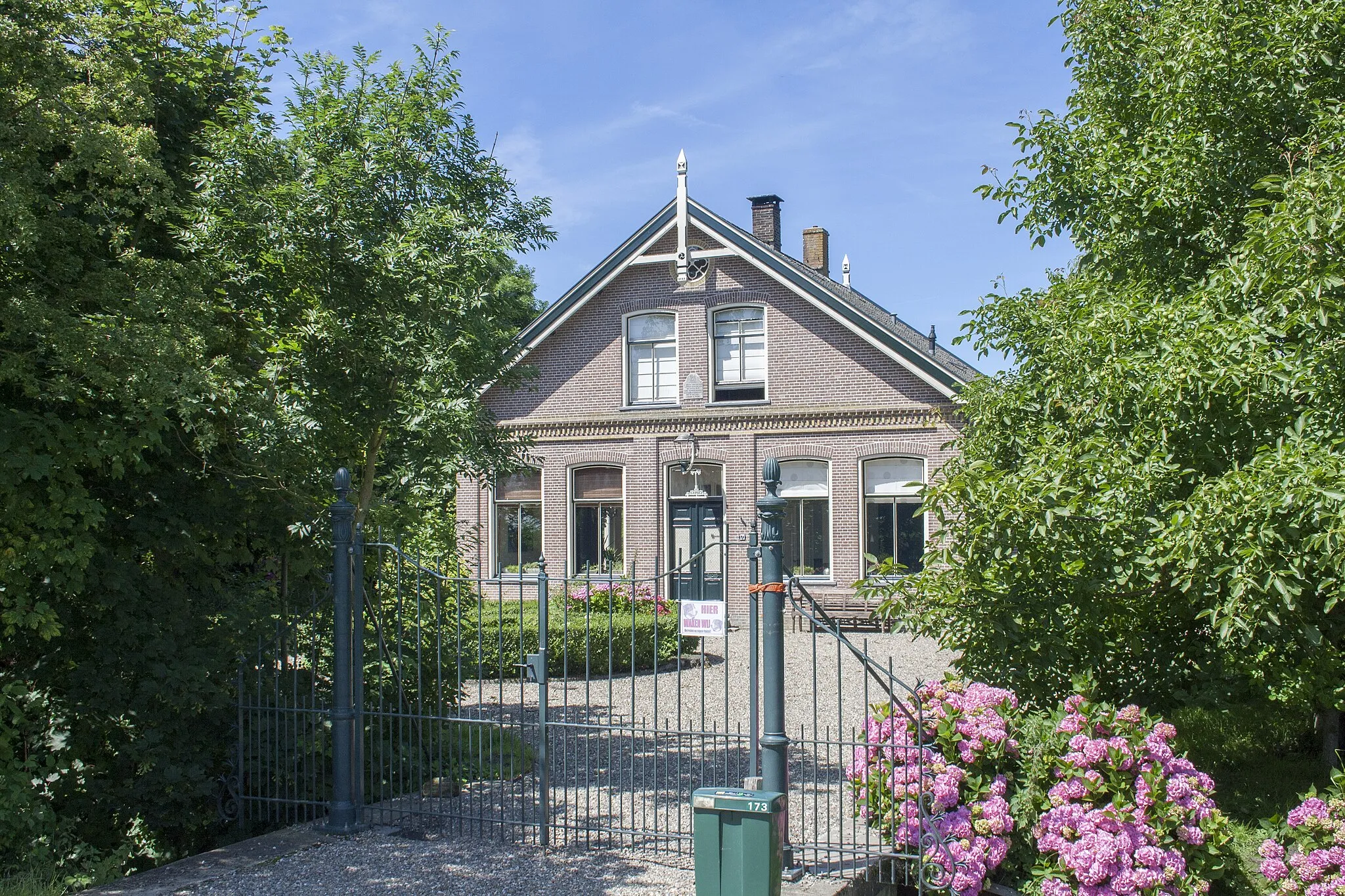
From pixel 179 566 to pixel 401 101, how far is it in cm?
346

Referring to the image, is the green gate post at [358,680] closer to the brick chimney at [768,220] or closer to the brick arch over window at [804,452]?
the brick arch over window at [804,452]

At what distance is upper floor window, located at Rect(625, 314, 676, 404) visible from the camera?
2152cm

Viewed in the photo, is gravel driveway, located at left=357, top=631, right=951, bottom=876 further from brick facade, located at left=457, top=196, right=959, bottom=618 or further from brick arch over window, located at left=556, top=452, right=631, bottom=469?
brick arch over window, located at left=556, top=452, right=631, bottom=469

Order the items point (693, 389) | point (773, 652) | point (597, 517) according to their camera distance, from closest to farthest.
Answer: point (773, 652)
point (693, 389)
point (597, 517)

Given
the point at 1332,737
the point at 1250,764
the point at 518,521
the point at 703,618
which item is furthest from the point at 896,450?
the point at 703,618

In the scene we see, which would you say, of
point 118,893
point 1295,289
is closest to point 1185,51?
point 1295,289

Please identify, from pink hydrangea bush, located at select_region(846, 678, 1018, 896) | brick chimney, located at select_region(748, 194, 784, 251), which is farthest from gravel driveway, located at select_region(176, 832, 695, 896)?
brick chimney, located at select_region(748, 194, 784, 251)

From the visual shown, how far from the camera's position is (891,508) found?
64.8ft

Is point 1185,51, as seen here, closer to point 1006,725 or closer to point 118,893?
point 1006,725

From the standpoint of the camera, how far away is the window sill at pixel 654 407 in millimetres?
21281

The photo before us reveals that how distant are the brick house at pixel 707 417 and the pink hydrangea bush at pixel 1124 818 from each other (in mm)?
13363

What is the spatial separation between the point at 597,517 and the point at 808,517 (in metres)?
4.28

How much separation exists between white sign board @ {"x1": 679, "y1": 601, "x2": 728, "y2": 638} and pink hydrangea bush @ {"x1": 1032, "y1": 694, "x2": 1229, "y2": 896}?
1.90m

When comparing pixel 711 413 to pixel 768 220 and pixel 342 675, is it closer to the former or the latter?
pixel 768 220
